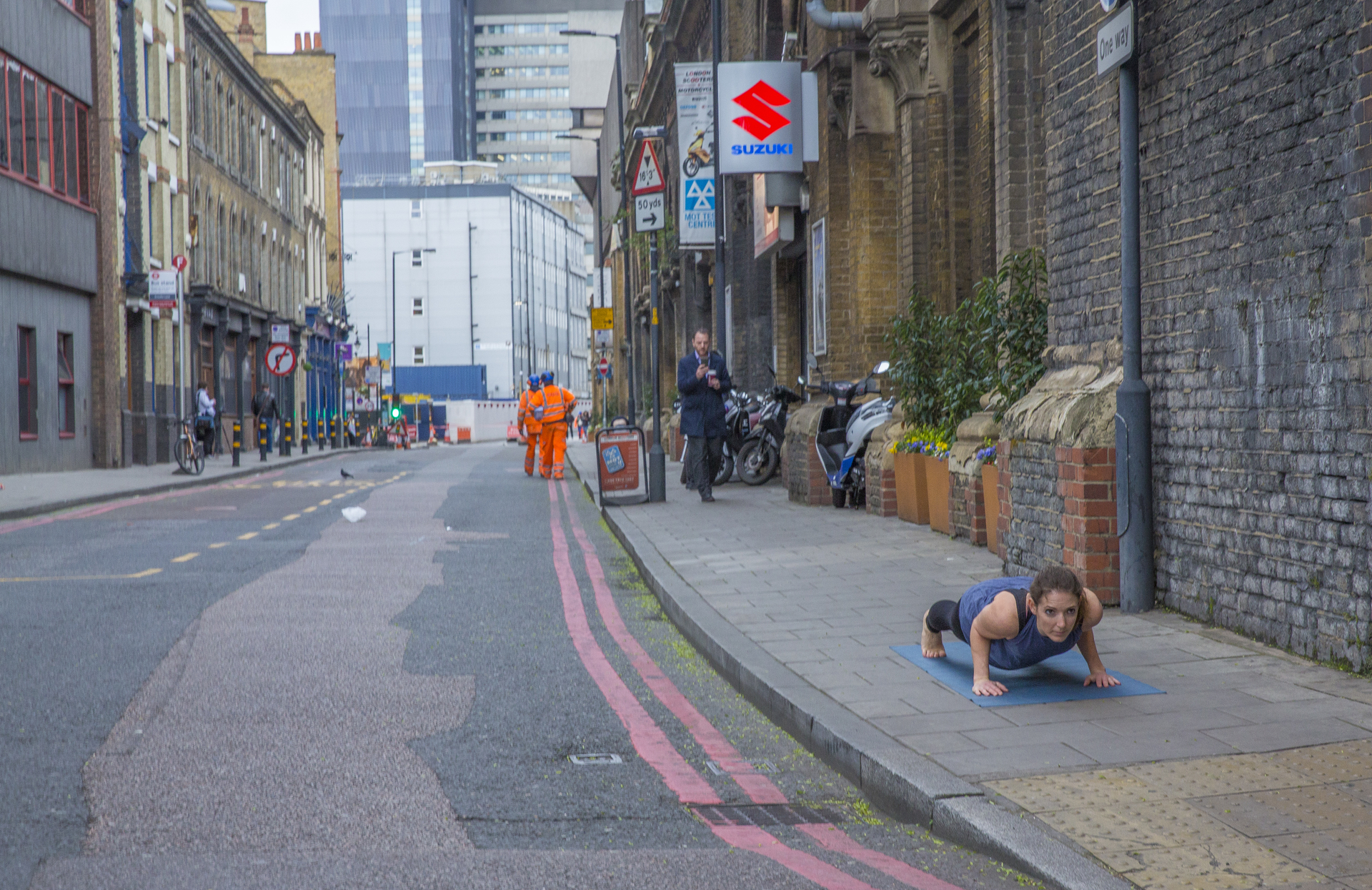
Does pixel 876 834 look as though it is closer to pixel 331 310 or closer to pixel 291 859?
pixel 291 859

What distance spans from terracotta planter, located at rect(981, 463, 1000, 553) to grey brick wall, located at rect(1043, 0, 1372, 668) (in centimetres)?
215

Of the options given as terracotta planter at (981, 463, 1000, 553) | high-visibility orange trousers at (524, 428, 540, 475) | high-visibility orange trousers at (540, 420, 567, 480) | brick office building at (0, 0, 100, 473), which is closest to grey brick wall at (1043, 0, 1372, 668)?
terracotta planter at (981, 463, 1000, 553)

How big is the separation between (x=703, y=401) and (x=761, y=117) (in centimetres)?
347

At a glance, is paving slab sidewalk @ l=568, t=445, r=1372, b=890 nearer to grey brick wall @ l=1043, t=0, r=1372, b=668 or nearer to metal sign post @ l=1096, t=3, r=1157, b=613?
metal sign post @ l=1096, t=3, r=1157, b=613

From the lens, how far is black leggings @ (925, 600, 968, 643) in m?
6.06

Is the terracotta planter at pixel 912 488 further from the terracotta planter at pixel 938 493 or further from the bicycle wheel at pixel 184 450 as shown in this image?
the bicycle wheel at pixel 184 450

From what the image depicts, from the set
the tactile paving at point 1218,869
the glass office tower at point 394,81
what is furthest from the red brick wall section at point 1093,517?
the glass office tower at point 394,81

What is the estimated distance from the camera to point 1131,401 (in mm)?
7344

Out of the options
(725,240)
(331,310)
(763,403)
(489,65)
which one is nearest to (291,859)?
(763,403)

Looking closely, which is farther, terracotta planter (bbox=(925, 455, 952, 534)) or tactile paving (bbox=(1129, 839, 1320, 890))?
terracotta planter (bbox=(925, 455, 952, 534))

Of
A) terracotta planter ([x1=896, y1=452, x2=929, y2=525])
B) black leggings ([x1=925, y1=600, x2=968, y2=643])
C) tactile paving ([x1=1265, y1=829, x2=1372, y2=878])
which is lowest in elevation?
tactile paving ([x1=1265, y1=829, x2=1372, y2=878])

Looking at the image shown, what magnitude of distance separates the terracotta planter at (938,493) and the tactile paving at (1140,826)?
289 inches

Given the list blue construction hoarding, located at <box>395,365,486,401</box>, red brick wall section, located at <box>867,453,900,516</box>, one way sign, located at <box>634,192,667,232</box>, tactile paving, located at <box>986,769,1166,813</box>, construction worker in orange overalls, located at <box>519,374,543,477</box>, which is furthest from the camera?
blue construction hoarding, located at <box>395,365,486,401</box>

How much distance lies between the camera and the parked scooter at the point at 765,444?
61.5 feet
